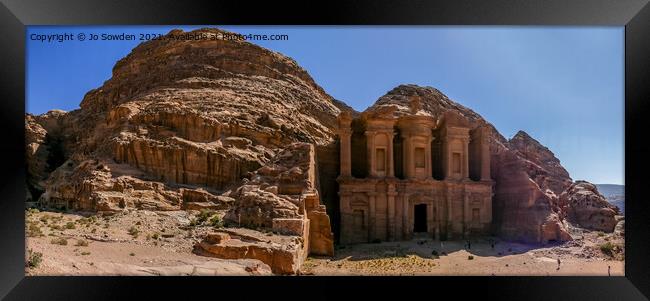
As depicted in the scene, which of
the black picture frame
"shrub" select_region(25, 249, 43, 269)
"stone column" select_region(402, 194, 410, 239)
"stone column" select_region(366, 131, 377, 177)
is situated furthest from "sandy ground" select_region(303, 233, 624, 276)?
"shrub" select_region(25, 249, 43, 269)

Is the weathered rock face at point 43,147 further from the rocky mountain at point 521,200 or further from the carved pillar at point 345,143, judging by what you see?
the rocky mountain at point 521,200

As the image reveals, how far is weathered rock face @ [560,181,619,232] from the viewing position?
2783cm

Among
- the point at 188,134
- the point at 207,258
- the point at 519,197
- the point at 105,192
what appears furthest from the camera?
the point at 188,134

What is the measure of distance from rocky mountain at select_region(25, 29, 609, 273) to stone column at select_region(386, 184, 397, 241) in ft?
10.9

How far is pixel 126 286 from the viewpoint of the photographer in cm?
1060

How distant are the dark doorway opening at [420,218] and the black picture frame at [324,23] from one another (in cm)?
1380

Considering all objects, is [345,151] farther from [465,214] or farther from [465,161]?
[465,214]

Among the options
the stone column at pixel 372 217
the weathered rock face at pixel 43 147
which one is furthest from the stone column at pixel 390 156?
the weathered rock face at pixel 43 147

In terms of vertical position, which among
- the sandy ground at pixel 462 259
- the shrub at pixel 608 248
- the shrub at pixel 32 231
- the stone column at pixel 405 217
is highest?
the shrub at pixel 32 231

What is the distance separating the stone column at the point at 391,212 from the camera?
2250 cm

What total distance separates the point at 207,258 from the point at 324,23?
8.13 metres

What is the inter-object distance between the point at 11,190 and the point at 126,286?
13.1 ft

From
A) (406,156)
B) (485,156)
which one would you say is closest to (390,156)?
(406,156)

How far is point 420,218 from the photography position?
82.9ft
